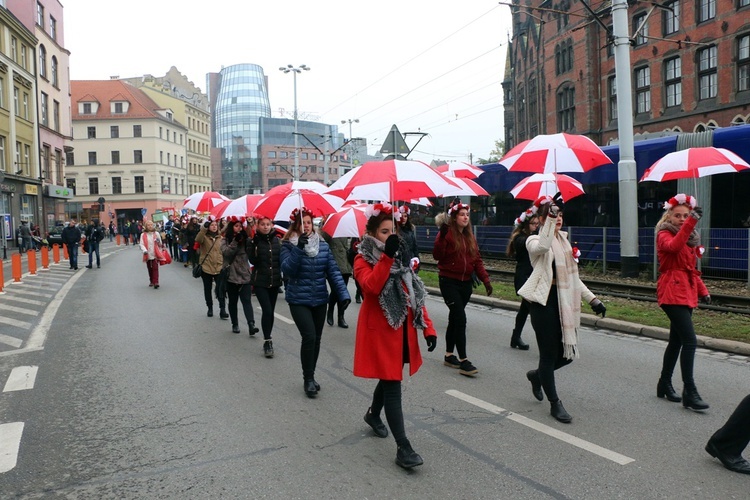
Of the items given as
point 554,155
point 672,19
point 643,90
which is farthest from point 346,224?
point 643,90

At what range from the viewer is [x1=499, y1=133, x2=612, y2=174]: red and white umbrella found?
352 inches

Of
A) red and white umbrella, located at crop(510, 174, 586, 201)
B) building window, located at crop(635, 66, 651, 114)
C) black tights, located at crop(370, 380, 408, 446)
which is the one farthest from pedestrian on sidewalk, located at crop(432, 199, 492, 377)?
building window, located at crop(635, 66, 651, 114)

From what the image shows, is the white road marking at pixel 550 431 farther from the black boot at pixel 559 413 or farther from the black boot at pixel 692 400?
the black boot at pixel 692 400

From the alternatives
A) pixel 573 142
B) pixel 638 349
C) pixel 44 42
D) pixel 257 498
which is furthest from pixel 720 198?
pixel 44 42

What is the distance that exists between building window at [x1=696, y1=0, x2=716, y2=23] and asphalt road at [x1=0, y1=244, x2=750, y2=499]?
24.0 meters

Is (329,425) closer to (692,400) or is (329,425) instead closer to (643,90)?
(692,400)

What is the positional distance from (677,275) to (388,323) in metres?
2.66

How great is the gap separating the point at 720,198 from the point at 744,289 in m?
2.34

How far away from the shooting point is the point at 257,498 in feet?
12.2

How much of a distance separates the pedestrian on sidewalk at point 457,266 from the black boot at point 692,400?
2.01m

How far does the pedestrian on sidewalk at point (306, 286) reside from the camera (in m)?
5.93

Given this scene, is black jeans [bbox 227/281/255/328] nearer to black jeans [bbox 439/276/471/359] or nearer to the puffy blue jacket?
the puffy blue jacket

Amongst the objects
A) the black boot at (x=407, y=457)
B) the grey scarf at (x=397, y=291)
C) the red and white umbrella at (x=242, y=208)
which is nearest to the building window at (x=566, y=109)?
the red and white umbrella at (x=242, y=208)

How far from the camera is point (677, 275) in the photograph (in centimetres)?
527
